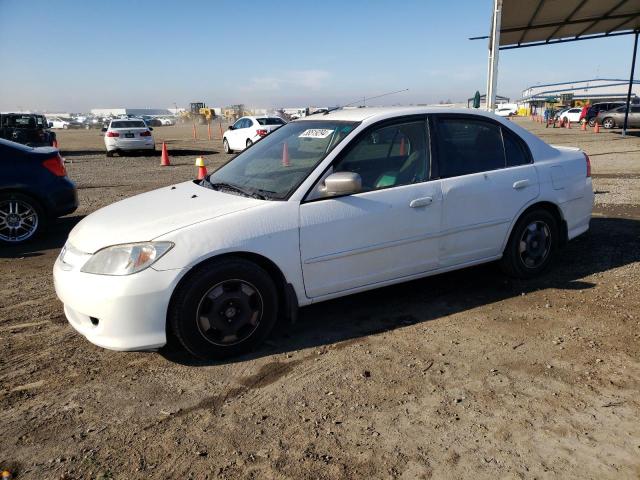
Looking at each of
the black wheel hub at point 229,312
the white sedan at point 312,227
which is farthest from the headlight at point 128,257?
the black wheel hub at point 229,312

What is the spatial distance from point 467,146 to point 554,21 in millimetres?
13513

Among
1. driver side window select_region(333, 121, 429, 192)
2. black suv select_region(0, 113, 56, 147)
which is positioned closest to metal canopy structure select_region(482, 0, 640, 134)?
driver side window select_region(333, 121, 429, 192)

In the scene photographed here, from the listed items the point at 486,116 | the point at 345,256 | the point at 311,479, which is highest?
the point at 486,116

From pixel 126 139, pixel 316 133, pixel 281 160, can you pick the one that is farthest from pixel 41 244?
pixel 126 139

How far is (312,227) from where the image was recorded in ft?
11.4

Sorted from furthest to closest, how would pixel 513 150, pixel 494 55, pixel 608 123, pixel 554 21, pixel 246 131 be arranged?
pixel 608 123, pixel 246 131, pixel 554 21, pixel 494 55, pixel 513 150

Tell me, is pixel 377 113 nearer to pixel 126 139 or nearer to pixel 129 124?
pixel 126 139

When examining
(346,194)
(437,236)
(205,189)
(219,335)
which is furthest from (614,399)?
(205,189)

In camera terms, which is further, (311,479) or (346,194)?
(346,194)

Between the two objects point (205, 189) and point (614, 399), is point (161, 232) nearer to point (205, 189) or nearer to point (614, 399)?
point (205, 189)

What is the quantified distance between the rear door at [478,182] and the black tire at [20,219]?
5.20 meters

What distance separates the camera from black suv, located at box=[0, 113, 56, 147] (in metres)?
18.1

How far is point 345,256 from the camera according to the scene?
362 cm

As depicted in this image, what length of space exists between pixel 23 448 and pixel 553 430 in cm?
263
